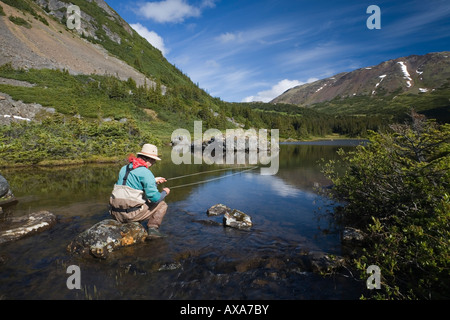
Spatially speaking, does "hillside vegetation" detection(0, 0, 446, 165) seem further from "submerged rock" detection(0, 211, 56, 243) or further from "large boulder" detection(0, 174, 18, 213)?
"submerged rock" detection(0, 211, 56, 243)

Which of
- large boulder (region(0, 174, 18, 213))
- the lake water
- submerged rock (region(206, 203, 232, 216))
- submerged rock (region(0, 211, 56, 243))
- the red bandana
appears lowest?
the lake water

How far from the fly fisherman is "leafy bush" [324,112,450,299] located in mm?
5275

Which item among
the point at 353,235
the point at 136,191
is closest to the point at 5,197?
the point at 136,191

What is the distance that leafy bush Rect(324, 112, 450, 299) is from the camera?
13.1ft

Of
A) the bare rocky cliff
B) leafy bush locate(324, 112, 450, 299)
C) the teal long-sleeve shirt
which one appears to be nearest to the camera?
leafy bush locate(324, 112, 450, 299)

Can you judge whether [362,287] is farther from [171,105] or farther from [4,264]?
[171,105]

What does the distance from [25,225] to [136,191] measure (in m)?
4.52

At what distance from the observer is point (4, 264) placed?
5602 millimetres

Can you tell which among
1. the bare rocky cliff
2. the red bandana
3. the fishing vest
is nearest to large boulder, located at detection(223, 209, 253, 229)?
the fishing vest

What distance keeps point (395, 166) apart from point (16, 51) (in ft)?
287

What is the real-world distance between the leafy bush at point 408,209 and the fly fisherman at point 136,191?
5.27m

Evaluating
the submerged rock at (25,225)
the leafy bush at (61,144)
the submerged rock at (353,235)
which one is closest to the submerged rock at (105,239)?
the submerged rock at (25,225)

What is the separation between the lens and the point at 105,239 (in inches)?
244

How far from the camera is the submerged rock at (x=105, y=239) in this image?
6.03 meters
